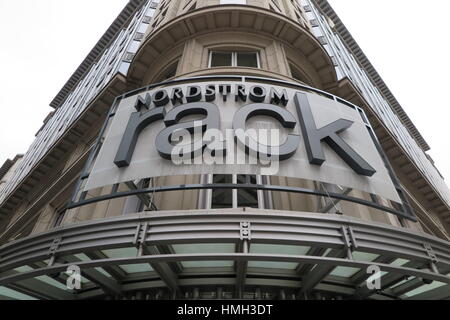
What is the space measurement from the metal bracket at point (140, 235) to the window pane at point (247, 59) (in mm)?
9416

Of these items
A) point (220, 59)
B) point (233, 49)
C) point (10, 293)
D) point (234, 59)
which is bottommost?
point (10, 293)

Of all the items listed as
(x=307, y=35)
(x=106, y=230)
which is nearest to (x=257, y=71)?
(x=307, y=35)

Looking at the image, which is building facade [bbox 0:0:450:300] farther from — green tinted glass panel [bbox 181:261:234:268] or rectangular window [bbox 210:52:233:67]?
rectangular window [bbox 210:52:233:67]

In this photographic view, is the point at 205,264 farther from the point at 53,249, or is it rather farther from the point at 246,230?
the point at 53,249

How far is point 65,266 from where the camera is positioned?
15.2 feet

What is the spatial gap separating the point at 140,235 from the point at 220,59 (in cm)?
970

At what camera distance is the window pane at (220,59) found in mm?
12211

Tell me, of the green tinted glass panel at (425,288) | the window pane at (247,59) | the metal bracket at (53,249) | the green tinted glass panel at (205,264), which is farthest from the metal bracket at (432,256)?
the window pane at (247,59)

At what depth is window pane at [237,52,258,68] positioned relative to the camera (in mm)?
12322

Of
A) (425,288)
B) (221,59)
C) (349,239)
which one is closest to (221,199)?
(349,239)

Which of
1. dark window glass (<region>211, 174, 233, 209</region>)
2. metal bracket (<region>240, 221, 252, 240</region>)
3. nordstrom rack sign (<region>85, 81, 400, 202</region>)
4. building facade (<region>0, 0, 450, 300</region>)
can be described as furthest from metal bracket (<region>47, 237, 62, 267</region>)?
dark window glass (<region>211, 174, 233, 209</region>)

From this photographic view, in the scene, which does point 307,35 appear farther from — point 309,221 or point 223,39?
point 309,221

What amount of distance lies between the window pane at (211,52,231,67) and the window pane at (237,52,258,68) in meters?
0.46

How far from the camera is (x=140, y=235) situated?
470 cm
